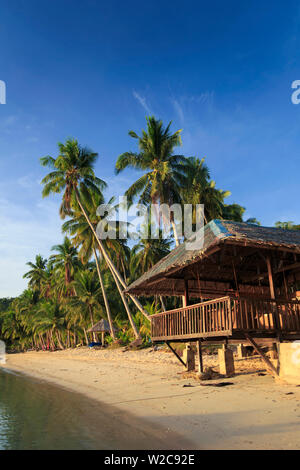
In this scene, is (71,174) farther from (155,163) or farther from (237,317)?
(237,317)

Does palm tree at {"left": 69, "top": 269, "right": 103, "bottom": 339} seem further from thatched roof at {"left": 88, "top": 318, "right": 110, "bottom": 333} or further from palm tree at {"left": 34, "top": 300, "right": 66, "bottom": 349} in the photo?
palm tree at {"left": 34, "top": 300, "right": 66, "bottom": 349}

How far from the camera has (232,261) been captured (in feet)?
36.0

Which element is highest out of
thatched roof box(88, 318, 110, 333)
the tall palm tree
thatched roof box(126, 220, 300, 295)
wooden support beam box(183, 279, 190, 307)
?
the tall palm tree

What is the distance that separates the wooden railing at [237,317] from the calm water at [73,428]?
292cm

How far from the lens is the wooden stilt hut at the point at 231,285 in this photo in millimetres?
7715

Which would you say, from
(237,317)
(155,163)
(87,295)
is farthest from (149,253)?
(237,317)

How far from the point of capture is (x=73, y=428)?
241 inches

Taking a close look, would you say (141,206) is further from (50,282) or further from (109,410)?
(50,282)

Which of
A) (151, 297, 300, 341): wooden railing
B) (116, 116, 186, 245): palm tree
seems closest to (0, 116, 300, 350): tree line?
(116, 116, 186, 245): palm tree

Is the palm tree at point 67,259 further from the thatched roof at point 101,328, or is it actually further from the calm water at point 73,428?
the calm water at point 73,428

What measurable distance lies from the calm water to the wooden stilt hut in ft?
9.86

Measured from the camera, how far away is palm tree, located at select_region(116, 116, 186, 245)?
21.8m

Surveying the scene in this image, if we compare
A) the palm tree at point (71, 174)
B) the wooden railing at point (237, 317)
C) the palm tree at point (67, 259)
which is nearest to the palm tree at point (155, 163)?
the palm tree at point (71, 174)

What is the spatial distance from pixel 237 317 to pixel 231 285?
492cm
